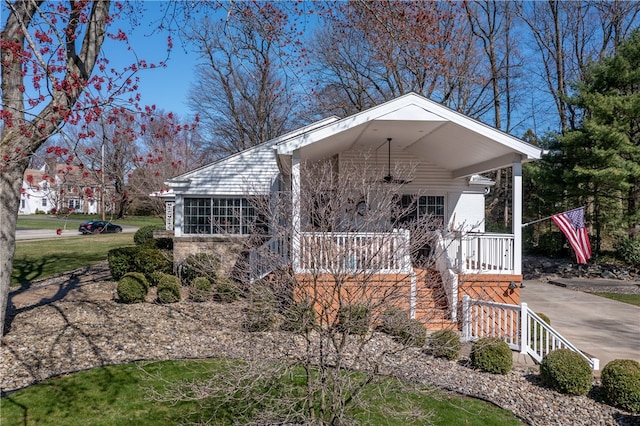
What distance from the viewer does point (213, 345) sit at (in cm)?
685

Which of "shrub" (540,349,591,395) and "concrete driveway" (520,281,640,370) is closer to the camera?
"shrub" (540,349,591,395)

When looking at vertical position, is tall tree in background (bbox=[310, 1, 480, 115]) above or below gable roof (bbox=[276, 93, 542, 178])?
above

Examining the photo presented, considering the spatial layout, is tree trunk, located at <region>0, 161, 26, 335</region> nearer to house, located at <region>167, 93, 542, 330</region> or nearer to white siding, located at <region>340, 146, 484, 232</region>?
house, located at <region>167, 93, 542, 330</region>

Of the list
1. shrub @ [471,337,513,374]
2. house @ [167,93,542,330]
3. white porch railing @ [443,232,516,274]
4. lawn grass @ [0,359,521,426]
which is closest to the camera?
lawn grass @ [0,359,521,426]

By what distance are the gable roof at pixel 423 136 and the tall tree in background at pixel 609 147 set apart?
6.62 metres

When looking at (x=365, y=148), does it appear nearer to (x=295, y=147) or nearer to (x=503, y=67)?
(x=295, y=147)

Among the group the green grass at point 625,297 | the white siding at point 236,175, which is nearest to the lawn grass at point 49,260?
the white siding at point 236,175

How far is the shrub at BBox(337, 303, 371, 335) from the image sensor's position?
12.0 feet

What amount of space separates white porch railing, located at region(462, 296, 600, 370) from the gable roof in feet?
10.3

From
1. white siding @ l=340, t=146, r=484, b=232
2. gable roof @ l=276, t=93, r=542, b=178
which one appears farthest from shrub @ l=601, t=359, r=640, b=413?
white siding @ l=340, t=146, r=484, b=232

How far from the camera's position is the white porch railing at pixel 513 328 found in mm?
6668

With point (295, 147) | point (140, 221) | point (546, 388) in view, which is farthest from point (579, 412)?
point (140, 221)

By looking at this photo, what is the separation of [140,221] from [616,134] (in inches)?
1468

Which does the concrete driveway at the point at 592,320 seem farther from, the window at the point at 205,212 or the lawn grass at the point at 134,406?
the window at the point at 205,212
